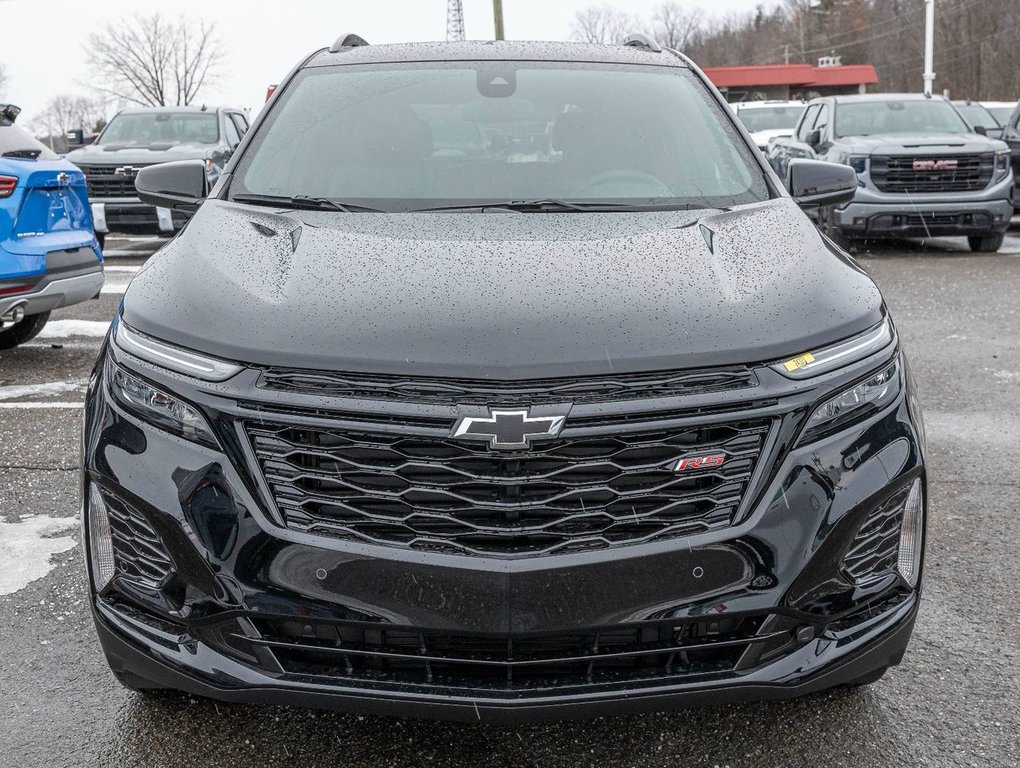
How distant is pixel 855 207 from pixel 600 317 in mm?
10414

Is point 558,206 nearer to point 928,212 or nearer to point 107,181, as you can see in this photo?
point 928,212

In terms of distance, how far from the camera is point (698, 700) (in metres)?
2.15

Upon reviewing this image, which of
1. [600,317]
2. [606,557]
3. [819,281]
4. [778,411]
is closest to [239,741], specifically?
[606,557]

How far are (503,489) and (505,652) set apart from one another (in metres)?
0.34

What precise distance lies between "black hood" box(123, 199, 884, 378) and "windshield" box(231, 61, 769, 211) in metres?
0.29

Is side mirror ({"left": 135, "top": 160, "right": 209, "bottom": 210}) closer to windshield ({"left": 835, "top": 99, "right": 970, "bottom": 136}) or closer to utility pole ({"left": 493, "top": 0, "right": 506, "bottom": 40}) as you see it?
windshield ({"left": 835, "top": 99, "right": 970, "bottom": 136})

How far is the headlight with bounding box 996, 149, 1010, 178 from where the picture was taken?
466 inches

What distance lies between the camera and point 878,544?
89.4 inches

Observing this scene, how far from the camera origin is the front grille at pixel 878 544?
223 centimetres

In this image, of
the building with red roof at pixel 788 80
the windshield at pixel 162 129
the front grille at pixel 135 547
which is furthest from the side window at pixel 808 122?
the building with red roof at pixel 788 80

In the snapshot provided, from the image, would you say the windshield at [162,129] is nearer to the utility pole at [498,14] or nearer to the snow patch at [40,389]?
the snow patch at [40,389]

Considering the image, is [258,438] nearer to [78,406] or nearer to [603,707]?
[603,707]

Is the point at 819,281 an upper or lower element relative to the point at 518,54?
lower

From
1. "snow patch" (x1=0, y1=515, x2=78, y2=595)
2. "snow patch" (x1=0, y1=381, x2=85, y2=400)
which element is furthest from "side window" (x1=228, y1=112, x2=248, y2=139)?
"snow patch" (x1=0, y1=515, x2=78, y2=595)
